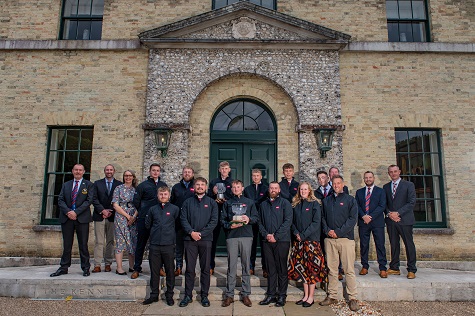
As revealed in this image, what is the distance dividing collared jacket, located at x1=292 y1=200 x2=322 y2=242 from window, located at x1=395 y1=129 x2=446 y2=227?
4.46 meters

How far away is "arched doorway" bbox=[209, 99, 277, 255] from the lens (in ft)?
28.9

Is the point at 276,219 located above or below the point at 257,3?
below

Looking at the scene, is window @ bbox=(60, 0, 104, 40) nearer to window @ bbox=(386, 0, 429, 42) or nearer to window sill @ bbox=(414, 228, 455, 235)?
window @ bbox=(386, 0, 429, 42)

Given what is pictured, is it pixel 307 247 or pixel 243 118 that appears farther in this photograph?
pixel 243 118

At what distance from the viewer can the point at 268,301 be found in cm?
545

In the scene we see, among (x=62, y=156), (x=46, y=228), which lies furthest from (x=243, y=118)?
(x=46, y=228)

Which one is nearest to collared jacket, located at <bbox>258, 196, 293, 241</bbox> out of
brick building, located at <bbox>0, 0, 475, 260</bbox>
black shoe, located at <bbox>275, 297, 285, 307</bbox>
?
black shoe, located at <bbox>275, 297, 285, 307</bbox>

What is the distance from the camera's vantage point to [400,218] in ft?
21.6

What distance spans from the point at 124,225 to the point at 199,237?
1.88 m

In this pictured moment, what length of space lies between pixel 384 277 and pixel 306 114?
4.24 m

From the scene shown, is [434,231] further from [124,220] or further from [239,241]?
[124,220]

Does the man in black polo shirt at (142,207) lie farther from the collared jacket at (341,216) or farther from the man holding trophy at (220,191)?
the collared jacket at (341,216)

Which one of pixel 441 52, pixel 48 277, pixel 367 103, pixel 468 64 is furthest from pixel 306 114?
A: pixel 48 277

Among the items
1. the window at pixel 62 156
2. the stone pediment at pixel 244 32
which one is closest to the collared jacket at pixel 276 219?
the stone pediment at pixel 244 32
